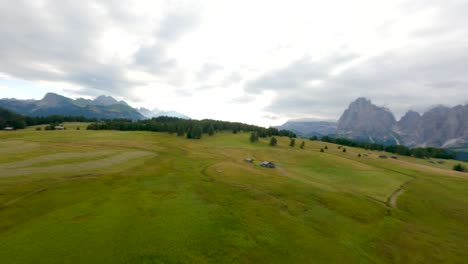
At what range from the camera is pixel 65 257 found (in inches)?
760

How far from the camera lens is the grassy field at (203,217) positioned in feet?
72.5

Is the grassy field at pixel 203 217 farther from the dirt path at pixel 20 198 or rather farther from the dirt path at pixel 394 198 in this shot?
the dirt path at pixel 394 198

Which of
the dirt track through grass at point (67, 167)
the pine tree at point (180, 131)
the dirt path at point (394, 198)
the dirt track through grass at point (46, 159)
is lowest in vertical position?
the dirt path at point (394, 198)

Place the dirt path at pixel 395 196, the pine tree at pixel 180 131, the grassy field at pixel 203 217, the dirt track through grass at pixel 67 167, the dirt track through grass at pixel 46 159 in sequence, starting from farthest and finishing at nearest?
the pine tree at pixel 180 131
the dirt path at pixel 395 196
the dirt track through grass at pixel 46 159
the dirt track through grass at pixel 67 167
the grassy field at pixel 203 217

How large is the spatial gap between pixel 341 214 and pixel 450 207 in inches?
1344

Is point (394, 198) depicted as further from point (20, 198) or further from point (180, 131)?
point (180, 131)

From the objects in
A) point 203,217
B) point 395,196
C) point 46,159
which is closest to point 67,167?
point 46,159

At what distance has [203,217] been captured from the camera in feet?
100

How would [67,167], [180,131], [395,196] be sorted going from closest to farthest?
[67,167]
[395,196]
[180,131]

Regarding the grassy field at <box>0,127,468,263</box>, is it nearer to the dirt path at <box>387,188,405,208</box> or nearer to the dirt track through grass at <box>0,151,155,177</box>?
the dirt track through grass at <box>0,151,155,177</box>

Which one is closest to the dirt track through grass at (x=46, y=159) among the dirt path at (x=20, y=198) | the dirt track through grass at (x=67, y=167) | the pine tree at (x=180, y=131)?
the dirt track through grass at (x=67, y=167)

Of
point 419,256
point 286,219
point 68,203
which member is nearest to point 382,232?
point 419,256

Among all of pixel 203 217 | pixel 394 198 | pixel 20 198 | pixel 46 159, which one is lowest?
pixel 394 198

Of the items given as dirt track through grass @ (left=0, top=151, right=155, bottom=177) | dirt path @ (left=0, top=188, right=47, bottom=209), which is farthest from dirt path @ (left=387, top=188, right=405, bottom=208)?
dirt track through grass @ (left=0, top=151, right=155, bottom=177)
